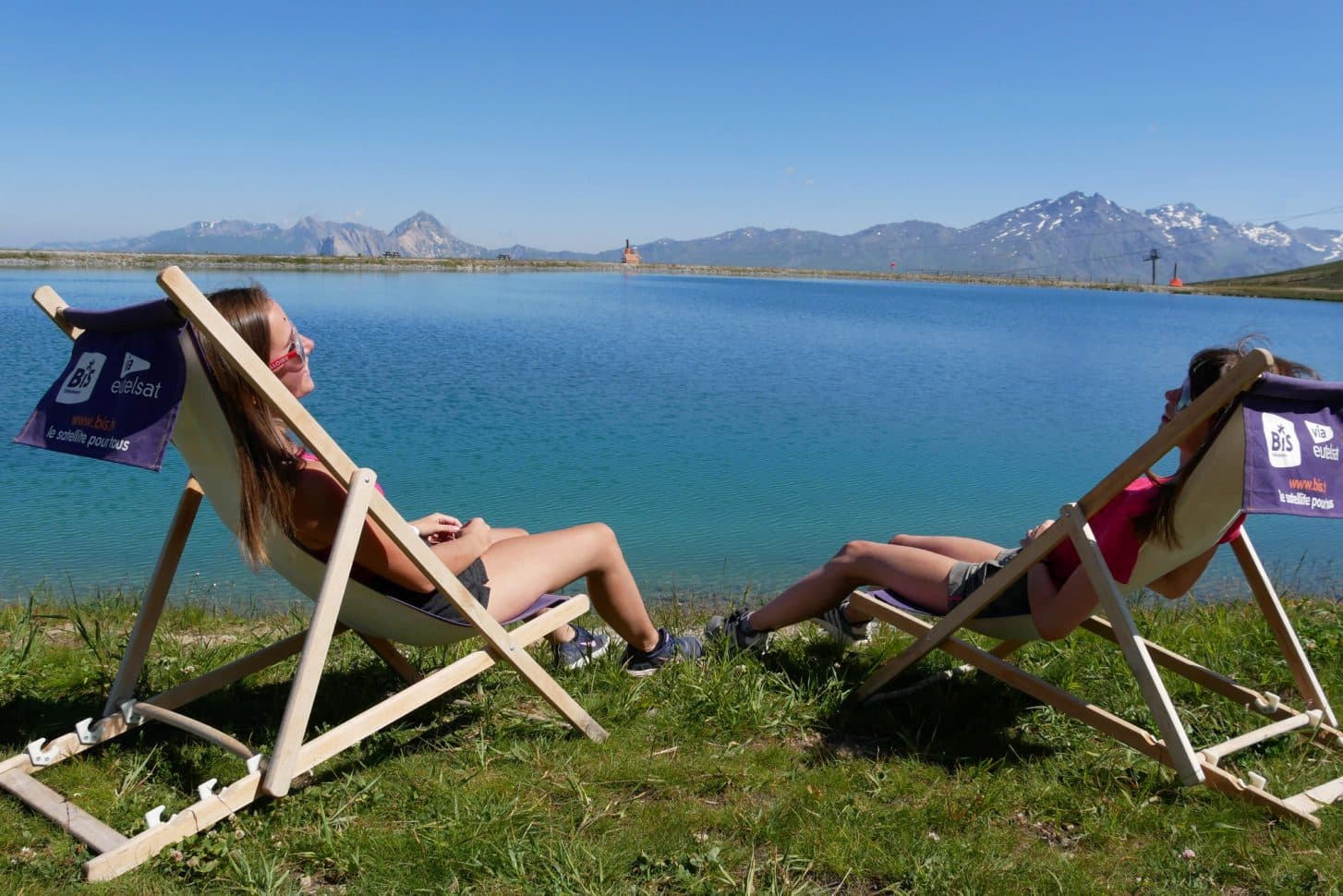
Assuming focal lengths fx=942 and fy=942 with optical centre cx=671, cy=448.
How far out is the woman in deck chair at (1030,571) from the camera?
298 centimetres

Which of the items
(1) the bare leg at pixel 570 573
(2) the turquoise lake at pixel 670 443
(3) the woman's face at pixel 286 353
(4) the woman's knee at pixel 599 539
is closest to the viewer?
(3) the woman's face at pixel 286 353

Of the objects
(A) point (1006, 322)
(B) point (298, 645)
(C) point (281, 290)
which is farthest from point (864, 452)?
(A) point (1006, 322)

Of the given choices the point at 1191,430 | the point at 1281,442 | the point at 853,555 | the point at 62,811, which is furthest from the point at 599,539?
the point at 1281,442

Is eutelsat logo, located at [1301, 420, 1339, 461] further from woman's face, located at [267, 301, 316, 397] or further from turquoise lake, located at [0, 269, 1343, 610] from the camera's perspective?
turquoise lake, located at [0, 269, 1343, 610]

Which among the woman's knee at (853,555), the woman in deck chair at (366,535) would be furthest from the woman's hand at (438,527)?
the woman's knee at (853,555)

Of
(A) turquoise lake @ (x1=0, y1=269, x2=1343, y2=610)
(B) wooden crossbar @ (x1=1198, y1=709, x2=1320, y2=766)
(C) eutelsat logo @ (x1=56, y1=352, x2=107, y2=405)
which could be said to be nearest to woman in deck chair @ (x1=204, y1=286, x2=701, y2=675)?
(C) eutelsat logo @ (x1=56, y1=352, x2=107, y2=405)

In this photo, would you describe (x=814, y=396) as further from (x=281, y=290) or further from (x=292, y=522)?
(x=281, y=290)

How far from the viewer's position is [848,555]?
12.7 feet

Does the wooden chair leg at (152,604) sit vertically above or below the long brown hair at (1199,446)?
below

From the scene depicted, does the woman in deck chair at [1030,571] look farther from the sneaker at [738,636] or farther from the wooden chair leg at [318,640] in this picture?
the wooden chair leg at [318,640]

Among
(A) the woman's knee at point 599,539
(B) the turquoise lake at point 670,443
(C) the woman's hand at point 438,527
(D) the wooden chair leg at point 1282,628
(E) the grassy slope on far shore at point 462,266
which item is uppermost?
(E) the grassy slope on far shore at point 462,266

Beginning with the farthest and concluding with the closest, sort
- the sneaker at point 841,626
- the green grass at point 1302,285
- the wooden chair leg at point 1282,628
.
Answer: the green grass at point 1302,285 < the sneaker at point 841,626 < the wooden chair leg at point 1282,628

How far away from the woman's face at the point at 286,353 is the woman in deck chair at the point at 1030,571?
2.09 meters

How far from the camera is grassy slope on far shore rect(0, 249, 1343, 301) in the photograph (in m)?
55.5
